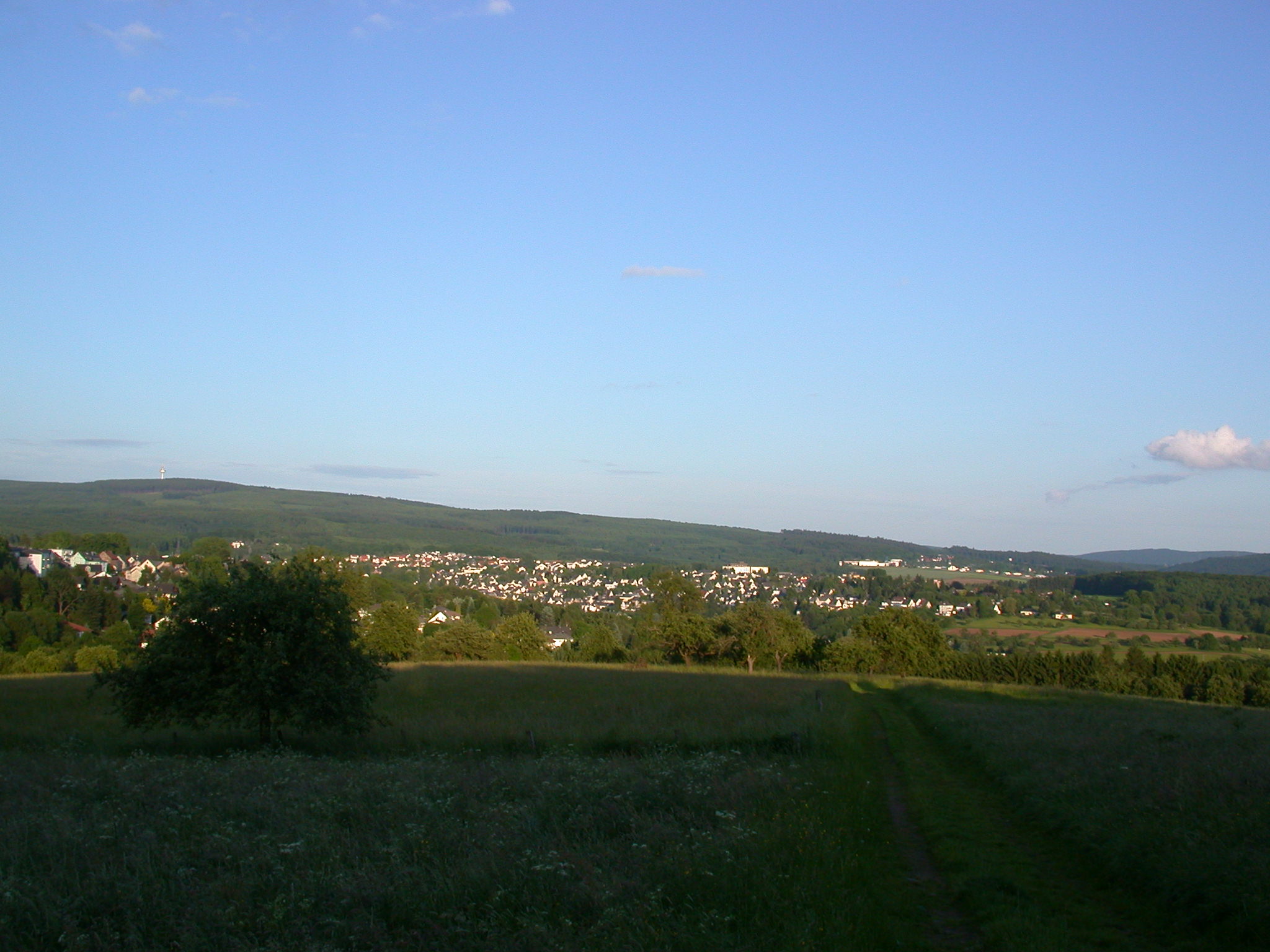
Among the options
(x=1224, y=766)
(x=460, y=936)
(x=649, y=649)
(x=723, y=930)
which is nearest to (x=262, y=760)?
(x=460, y=936)

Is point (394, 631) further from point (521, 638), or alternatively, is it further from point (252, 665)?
point (252, 665)

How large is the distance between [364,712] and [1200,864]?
1903cm

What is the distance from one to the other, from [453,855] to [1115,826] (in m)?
7.67

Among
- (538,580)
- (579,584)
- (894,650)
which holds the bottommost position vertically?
(579,584)

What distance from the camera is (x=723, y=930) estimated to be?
6.62 metres

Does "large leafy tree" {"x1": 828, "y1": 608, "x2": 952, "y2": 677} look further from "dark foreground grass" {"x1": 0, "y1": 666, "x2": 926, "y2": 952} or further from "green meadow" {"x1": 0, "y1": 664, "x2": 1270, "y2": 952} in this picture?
"dark foreground grass" {"x1": 0, "y1": 666, "x2": 926, "y2": 952}

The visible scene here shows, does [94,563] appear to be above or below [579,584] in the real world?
above

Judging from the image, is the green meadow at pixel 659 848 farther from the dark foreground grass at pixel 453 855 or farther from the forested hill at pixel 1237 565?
the forested hill at pixel 1237 565

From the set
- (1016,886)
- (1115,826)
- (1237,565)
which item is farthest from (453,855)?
(1237,565)

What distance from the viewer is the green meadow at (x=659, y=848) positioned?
685 centimetres

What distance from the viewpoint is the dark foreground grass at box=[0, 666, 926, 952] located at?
6688 mm

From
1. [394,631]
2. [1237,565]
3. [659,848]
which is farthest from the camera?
[1237,565]

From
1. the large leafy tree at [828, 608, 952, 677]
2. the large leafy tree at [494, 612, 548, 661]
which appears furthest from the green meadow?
the large leafy tree at [494, 612, 548, 661]

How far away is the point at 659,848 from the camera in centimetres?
871
